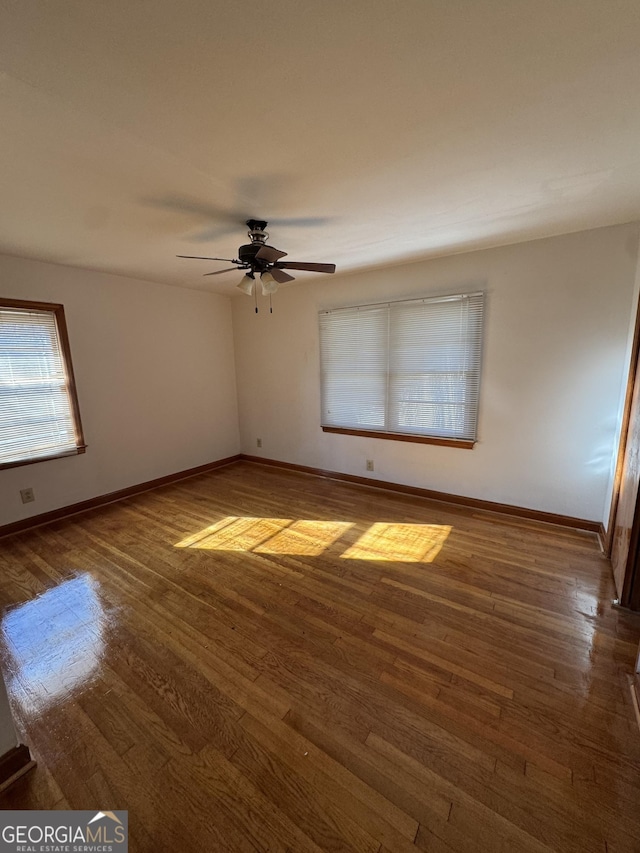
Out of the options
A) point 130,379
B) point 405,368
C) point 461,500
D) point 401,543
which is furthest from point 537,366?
point 130,379

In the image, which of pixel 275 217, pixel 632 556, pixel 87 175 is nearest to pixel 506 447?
pixel 632 556

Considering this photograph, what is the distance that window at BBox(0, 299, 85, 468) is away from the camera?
2963 mm

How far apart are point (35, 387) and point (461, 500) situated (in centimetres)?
433

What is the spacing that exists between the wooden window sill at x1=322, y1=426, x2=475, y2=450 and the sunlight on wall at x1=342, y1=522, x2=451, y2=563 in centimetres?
83

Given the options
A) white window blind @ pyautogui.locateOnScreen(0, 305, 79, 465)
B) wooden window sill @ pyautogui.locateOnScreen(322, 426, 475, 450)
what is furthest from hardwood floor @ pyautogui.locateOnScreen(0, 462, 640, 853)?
white window blind @ pyautogui.locateOnScreen(0, 305, 79, 465)

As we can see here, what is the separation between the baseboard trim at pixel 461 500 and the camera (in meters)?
2.90

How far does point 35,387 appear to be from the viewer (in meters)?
3.13

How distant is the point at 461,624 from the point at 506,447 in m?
1.84

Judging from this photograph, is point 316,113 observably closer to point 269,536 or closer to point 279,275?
point 279,275

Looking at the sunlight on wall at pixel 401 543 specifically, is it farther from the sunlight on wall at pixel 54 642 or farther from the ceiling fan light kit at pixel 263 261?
the ceiling fan light kit at pixel 263 261

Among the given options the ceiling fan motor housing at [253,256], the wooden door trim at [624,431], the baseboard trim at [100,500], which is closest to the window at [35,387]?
the baseboard trim at [100,500]

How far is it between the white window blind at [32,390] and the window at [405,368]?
2786mm

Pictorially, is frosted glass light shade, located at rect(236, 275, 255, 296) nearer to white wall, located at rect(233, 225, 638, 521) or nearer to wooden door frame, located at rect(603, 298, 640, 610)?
white wall, located at rect(233, 225, 638, 521)

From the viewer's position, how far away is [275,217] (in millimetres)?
2262
